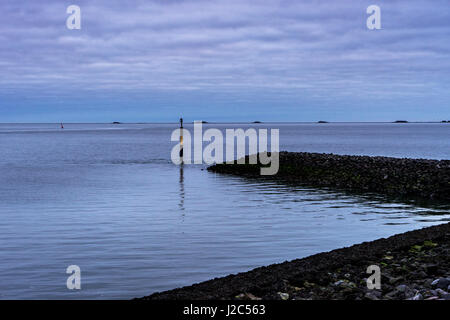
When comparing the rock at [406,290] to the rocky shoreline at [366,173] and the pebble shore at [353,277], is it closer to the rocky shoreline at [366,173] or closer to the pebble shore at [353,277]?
the pebble shore at [353,277]

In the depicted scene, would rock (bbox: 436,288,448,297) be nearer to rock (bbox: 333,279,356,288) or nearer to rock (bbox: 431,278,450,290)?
rock (bbox: 431,278,450,290)

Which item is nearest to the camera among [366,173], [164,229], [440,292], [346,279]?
[440,292]

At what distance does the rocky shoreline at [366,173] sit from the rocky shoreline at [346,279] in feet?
55.1

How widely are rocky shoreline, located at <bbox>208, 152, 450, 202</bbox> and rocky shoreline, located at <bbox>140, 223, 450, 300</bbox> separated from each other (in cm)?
1681

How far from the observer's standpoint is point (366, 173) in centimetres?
3575

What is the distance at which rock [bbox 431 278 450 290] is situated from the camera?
9.23 metres

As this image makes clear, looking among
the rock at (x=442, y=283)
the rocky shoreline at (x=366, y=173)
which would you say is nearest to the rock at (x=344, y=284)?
the rock at (x=442, y=283)

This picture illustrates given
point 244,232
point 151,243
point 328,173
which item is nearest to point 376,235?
point 244,232

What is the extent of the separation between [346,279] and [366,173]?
85.9ft

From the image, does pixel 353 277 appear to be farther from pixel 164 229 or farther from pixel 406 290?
pixel 164 229

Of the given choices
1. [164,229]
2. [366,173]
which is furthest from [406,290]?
[366,173]

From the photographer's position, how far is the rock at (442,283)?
923 centimetres

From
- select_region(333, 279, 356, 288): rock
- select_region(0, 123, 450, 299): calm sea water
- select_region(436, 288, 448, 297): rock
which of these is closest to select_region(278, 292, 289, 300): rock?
select_region(333, 279, 356, 288): rock
